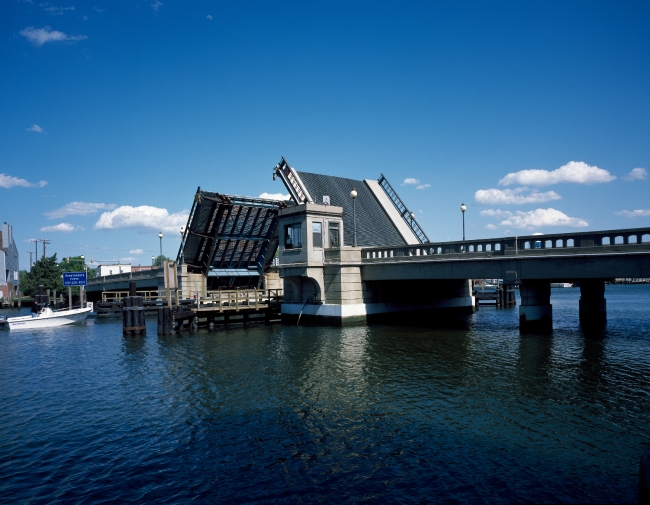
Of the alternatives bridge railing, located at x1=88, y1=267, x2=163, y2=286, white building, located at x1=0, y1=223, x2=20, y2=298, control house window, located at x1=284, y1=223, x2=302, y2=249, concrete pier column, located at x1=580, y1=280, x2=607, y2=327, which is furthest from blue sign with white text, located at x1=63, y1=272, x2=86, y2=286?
concrete pier column, located at x1=580, y1=280, x2=607, y2=327

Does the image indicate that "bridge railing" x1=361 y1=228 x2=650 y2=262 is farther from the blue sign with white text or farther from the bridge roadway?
the blue sign with white text

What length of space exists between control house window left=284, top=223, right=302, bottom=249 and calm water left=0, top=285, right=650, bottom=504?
45.0 ft

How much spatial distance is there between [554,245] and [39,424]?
2682 cm

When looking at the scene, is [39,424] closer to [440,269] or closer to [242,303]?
[440,269]

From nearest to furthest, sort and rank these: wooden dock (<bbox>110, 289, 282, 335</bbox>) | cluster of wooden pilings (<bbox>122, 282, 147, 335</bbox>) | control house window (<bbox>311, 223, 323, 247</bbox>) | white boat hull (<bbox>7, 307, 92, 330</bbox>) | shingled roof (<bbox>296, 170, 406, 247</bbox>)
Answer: wooden dock (<bbox>110, 289, 282, 335</bbox>), cluster of wooden pilings (<bbox>122, 282, 147, 335</bbox>), control house window (<bbox>311, 223, 323, 247</bbox>), white boat hull (<bbox>7, 307, 92, 330</bbox>), shingled roof (<bbox>296, 170, 406, 247</bbox>)

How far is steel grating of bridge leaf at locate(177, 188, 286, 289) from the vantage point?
45.8 m

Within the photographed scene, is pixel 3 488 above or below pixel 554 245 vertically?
below

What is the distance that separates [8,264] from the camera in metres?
102

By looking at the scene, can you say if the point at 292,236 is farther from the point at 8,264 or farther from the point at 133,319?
the point at 8,264

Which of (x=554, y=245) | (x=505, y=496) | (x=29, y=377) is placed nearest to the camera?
(x=505, y=496)

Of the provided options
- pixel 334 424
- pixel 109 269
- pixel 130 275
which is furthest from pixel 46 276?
pixel 334 424

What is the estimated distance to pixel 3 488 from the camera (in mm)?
11602

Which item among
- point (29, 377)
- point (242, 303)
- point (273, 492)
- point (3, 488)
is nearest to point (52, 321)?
point (242, 303)

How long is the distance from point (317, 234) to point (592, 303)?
22.1m
